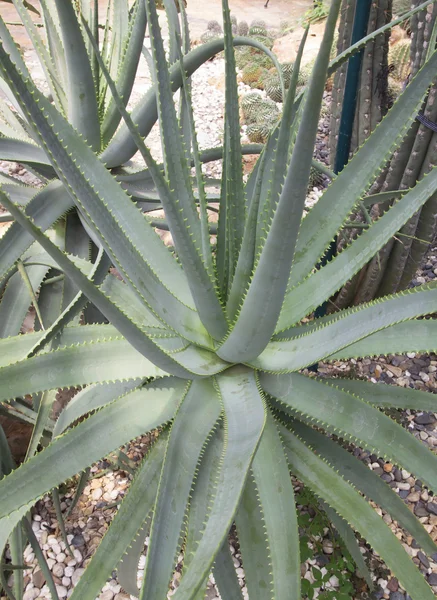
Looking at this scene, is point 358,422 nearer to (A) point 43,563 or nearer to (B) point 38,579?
(A) point 43,563

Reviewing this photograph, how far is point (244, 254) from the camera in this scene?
830mm

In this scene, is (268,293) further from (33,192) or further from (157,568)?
(33,192)

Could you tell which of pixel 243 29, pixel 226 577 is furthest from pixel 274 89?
pixel 226 577

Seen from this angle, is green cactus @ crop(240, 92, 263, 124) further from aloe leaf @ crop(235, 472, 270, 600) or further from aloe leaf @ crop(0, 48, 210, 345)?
aloe leaf @ crop(235, 472, 270, 600)

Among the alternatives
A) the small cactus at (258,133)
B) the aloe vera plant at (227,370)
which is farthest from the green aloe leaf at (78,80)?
the small cactus at (258,133)

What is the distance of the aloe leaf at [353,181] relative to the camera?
33.7 inches

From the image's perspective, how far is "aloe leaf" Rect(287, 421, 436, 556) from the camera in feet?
3.25

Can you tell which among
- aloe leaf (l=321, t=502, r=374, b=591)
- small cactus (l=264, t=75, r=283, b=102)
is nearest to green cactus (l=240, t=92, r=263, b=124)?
small cactus (l=264, t=75, r=283, b=102)

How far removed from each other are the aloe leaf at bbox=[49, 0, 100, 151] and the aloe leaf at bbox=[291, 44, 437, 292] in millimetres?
575

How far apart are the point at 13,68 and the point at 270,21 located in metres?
6.97

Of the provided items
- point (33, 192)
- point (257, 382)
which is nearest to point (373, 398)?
point (257, 382)

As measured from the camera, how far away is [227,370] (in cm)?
90

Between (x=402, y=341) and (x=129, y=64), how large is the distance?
850mm

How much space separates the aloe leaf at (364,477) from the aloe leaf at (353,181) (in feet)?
1.01
